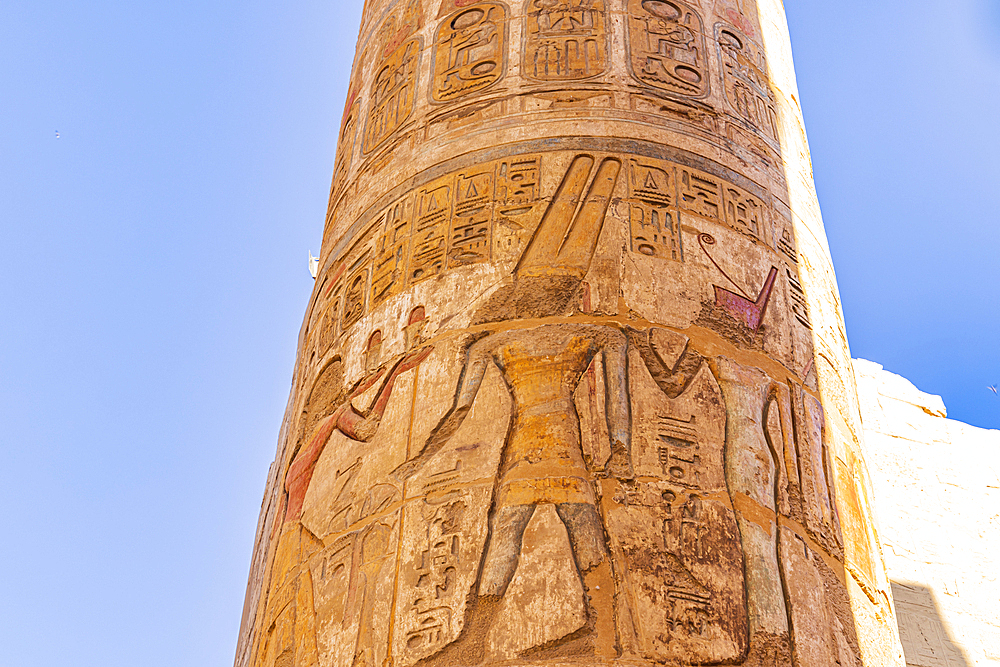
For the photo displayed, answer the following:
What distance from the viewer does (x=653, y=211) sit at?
14.4 feet

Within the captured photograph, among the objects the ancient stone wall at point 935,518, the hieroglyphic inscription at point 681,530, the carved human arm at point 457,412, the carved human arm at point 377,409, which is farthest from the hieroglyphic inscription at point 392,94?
the ancient stone wall at point 935,518

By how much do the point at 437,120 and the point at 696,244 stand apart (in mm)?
1195

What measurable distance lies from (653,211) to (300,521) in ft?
5.19

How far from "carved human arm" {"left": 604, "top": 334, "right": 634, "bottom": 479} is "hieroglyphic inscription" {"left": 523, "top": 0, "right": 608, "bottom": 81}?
136 centimetres

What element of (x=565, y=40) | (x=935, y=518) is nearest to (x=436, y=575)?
(x=565, y=40)

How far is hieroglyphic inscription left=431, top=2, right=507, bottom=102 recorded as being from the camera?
4980 mm

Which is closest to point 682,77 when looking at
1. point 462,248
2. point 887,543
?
point 462,248

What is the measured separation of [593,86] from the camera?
4.82 meters

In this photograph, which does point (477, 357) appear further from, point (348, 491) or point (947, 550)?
point (947, 550)

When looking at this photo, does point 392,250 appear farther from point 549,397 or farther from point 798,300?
point 798,300

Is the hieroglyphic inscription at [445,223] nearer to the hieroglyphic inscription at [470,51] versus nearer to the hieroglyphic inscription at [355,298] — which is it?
the hieroglyphic inscription at [355,298]

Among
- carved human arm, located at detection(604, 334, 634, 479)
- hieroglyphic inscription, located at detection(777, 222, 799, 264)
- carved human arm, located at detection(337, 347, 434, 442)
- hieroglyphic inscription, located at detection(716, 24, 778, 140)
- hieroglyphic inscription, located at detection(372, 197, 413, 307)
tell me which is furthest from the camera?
hieroglyphic inscription, located at detection(716, 24, 778, 140)

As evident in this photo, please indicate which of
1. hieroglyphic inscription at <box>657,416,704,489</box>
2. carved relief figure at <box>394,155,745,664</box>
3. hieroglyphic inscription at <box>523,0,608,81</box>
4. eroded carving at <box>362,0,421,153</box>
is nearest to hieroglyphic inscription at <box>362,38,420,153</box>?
eroded carving at <box>362,0,421,153</box>

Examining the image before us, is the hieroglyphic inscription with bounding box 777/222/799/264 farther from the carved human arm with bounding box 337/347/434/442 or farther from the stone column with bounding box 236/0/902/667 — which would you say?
the carved human arm with bounding box 337/347/434/442
